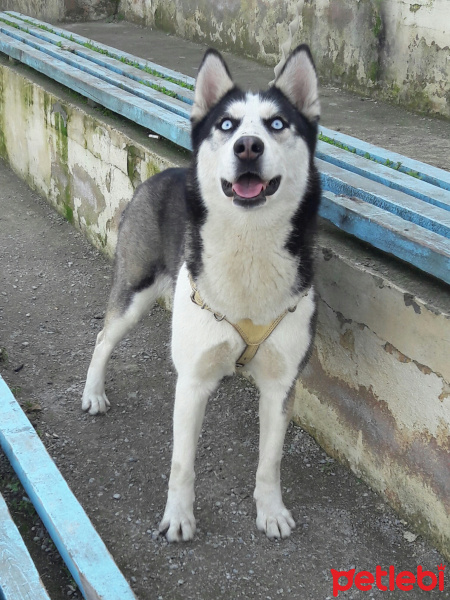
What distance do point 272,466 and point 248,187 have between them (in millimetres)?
1113

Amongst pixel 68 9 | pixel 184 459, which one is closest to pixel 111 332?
pixel 184 459

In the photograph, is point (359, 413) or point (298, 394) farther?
point (298, 394)

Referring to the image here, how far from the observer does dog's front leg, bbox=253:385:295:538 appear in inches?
106

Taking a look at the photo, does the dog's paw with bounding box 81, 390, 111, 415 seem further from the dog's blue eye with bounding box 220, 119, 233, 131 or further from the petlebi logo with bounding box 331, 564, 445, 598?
the dog's blue eye with bounding box 220, 119, 233, 131

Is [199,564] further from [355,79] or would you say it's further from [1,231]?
[355,79]

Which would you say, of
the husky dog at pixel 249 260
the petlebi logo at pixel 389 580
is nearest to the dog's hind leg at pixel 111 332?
the husky dog at pixel 249 260

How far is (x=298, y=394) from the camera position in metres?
3.37

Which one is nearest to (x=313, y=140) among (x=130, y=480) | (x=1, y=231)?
(x=130, y=480)

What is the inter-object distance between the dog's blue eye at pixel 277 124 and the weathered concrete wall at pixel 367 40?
11.1 feet

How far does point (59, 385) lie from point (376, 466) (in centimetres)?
169

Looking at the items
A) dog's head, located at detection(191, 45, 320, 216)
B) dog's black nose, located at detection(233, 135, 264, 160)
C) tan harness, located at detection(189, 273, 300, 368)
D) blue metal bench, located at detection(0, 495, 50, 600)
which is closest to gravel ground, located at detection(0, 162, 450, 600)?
blue metal bench, located at detection(0, 495, 50, 600)

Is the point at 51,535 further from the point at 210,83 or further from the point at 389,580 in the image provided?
the point at 210,83

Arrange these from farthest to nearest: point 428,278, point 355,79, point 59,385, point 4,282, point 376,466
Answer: point 355,79, point 4,282, point 59,385, point 376,466, point 428,278

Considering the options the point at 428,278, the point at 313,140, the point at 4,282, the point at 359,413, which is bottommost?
the point at 4,282
